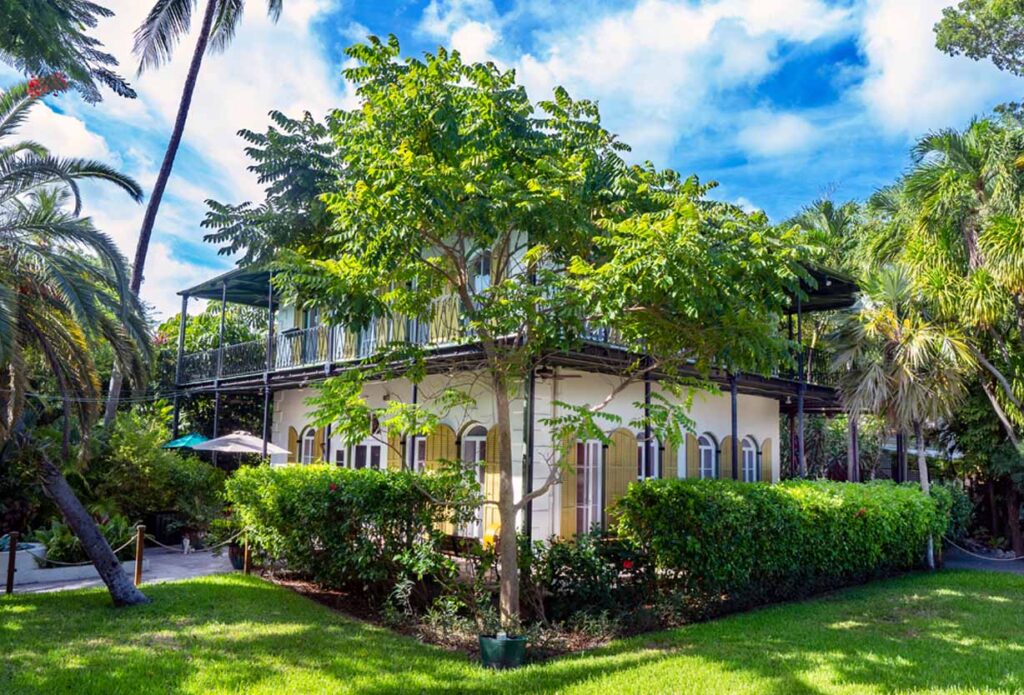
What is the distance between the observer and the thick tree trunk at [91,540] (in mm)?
8453

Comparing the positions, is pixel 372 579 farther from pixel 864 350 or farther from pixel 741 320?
pixel 864 350

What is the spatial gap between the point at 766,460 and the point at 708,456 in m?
2.46

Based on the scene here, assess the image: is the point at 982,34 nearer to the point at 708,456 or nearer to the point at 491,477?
the point at 708,456

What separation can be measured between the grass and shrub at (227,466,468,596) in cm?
64

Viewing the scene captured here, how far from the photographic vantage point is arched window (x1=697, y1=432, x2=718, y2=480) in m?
15.1

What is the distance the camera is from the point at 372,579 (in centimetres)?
855

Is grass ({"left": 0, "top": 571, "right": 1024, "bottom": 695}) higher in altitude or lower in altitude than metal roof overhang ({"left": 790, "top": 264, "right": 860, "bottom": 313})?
lower

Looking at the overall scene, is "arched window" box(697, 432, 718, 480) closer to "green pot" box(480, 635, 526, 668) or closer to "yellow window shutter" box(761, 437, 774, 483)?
"yellow window shutter" box(761, 437, 774, 483)

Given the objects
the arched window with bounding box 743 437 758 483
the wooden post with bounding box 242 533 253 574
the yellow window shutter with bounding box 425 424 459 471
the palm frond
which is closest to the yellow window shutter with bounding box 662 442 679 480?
the arched window with bounding box 743 437 758 483

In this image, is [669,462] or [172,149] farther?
[172,149]

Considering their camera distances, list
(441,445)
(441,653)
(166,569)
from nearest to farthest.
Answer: (441,653)
(166,569)
(441,445)

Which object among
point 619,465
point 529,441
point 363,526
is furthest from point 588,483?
point 363,526

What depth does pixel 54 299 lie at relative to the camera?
9.41 m

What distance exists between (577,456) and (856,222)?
1663 cm
